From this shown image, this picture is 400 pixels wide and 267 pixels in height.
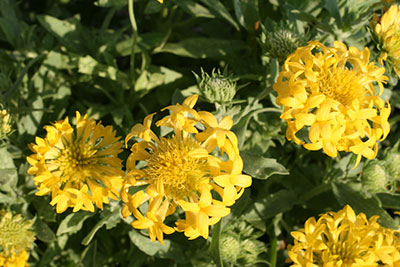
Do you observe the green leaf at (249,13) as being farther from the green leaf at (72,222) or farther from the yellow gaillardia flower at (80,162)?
the green leaf at (72,222)

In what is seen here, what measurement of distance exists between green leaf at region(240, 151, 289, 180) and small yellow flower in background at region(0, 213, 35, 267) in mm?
1182

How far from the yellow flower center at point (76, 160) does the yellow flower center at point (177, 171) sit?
35cm

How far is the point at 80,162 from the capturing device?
6.79 feet

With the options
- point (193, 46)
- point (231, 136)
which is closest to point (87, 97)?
point (193, 46)

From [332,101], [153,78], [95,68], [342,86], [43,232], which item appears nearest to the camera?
[332,101]

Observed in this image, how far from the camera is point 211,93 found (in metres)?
2.03

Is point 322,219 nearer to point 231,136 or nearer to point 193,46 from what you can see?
point 231,136

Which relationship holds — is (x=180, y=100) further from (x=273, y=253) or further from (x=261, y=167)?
(x=273, y=253)

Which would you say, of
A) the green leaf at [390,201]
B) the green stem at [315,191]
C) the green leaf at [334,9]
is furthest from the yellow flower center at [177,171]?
the green leaf at [390,201]

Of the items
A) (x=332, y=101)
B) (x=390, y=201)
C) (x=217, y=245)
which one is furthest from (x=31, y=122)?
(x=390, y=201)

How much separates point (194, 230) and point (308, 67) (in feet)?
2.75

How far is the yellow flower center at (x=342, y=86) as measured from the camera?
78.2 inches

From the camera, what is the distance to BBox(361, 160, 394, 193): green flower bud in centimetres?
227

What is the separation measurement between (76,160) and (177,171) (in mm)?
545
